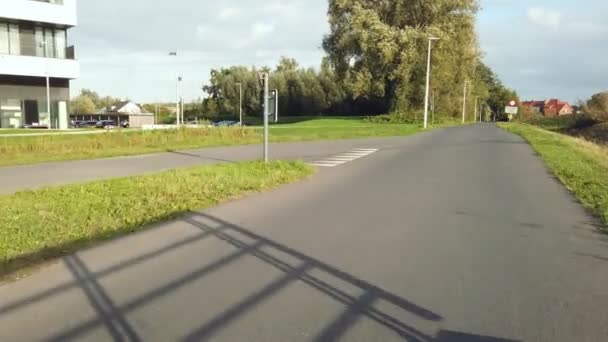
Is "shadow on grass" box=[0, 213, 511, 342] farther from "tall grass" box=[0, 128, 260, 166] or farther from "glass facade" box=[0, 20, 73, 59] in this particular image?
"glass facade" box=[0, 20, 73, 59]

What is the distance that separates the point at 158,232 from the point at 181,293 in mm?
2711

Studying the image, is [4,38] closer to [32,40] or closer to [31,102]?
[32,40]

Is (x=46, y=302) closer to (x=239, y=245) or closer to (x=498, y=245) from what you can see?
(x=239, y=245)

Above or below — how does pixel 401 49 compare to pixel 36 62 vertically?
above

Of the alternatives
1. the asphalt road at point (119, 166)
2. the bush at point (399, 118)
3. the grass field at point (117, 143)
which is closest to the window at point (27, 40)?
the grass field at point (117, 143)

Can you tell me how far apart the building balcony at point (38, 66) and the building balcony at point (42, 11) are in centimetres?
270

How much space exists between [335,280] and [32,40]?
4429cm

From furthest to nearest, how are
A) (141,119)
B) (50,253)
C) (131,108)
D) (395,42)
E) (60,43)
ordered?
(131,108) < (141,119) < (395,42) < (60,43) < (50,253)

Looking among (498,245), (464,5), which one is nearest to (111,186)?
(498,245)

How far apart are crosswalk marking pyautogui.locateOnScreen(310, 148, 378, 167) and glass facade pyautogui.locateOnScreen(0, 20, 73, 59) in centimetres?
3165

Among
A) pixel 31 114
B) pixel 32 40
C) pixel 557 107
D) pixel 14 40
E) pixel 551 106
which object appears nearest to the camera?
pixel 14 40

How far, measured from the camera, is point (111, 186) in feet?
35.0

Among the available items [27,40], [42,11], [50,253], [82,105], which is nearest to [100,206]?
[50,253]

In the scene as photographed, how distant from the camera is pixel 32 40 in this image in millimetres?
42156
